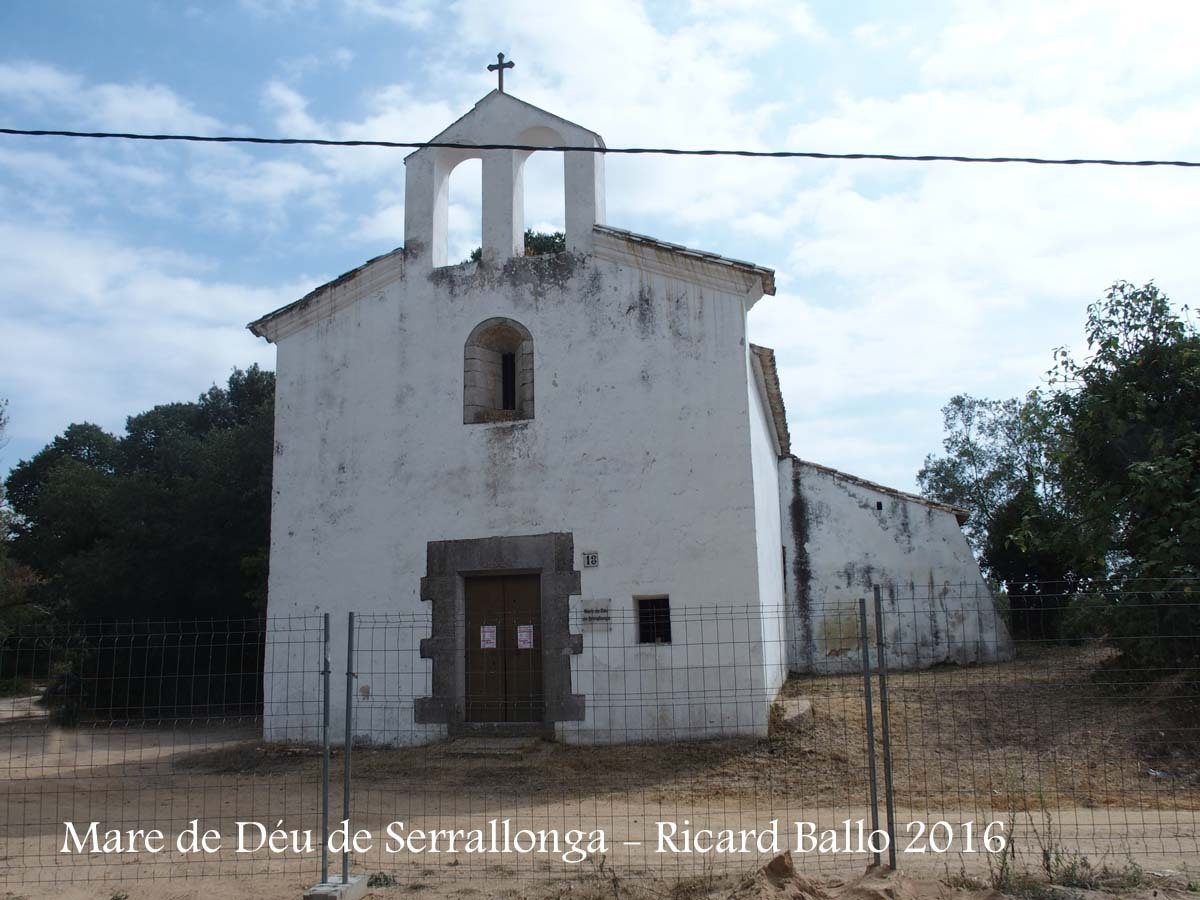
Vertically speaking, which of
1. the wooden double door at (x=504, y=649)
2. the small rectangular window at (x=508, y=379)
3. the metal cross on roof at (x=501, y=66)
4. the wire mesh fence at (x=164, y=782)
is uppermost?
the metal cross on roof at (x=501, y=66)

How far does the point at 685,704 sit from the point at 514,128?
304 inches

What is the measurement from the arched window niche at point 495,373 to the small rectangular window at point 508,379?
13 millimetres

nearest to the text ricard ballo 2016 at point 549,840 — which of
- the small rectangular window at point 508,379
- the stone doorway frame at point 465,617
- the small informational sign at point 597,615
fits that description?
the stone doorway frame at point 465,617

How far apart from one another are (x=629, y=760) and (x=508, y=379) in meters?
5.24

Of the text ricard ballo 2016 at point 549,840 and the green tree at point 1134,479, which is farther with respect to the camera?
the green tree at point 1134,479

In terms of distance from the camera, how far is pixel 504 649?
39.6ft

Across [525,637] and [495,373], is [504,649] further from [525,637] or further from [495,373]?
[495,373]

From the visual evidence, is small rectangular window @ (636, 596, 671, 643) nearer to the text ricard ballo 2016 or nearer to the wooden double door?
the wooden double door

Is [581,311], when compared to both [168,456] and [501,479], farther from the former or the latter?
[168,456]

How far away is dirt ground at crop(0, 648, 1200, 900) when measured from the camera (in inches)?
253

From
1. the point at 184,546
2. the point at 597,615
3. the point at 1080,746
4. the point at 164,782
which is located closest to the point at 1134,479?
the point at 1080,746

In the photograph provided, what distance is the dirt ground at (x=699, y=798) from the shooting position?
21.1 ft

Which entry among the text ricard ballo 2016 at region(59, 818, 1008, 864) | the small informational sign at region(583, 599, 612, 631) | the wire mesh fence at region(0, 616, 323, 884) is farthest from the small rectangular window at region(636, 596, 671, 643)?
the wire mesh fence at region(0, 616, 323, 884)

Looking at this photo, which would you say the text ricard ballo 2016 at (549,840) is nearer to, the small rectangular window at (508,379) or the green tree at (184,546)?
the small rectangular window at (508,379)
